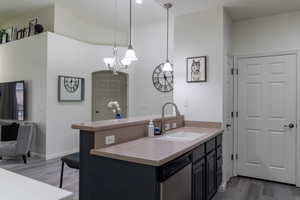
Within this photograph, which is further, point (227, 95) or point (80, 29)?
point (80, 29)

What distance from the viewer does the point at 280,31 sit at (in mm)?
3502

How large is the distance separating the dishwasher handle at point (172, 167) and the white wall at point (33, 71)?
386 centimetres

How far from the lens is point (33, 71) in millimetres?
5098

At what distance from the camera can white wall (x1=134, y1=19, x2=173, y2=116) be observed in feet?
19.3

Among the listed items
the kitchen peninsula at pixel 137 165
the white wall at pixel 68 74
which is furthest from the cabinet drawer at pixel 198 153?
the white wall at pixel 68 74

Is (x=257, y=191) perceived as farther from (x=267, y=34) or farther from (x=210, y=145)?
(x=267, y=34)

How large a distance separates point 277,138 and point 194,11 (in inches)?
95.5

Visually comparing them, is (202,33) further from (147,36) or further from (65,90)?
(65,90)

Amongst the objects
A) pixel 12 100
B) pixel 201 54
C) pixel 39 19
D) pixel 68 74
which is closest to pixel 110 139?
pixel 201 54

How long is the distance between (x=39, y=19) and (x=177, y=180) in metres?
5.22

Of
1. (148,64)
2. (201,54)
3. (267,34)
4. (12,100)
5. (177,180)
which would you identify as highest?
(267,34)

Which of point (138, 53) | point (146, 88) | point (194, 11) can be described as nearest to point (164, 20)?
point (138, 53)

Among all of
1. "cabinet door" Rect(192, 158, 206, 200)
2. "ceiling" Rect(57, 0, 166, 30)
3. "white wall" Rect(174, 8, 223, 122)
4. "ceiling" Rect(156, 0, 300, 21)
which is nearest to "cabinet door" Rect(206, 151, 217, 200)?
"cabinet door" Rect(192, 158, 206, 200)

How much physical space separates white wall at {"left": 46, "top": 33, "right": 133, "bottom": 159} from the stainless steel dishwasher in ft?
12.4
